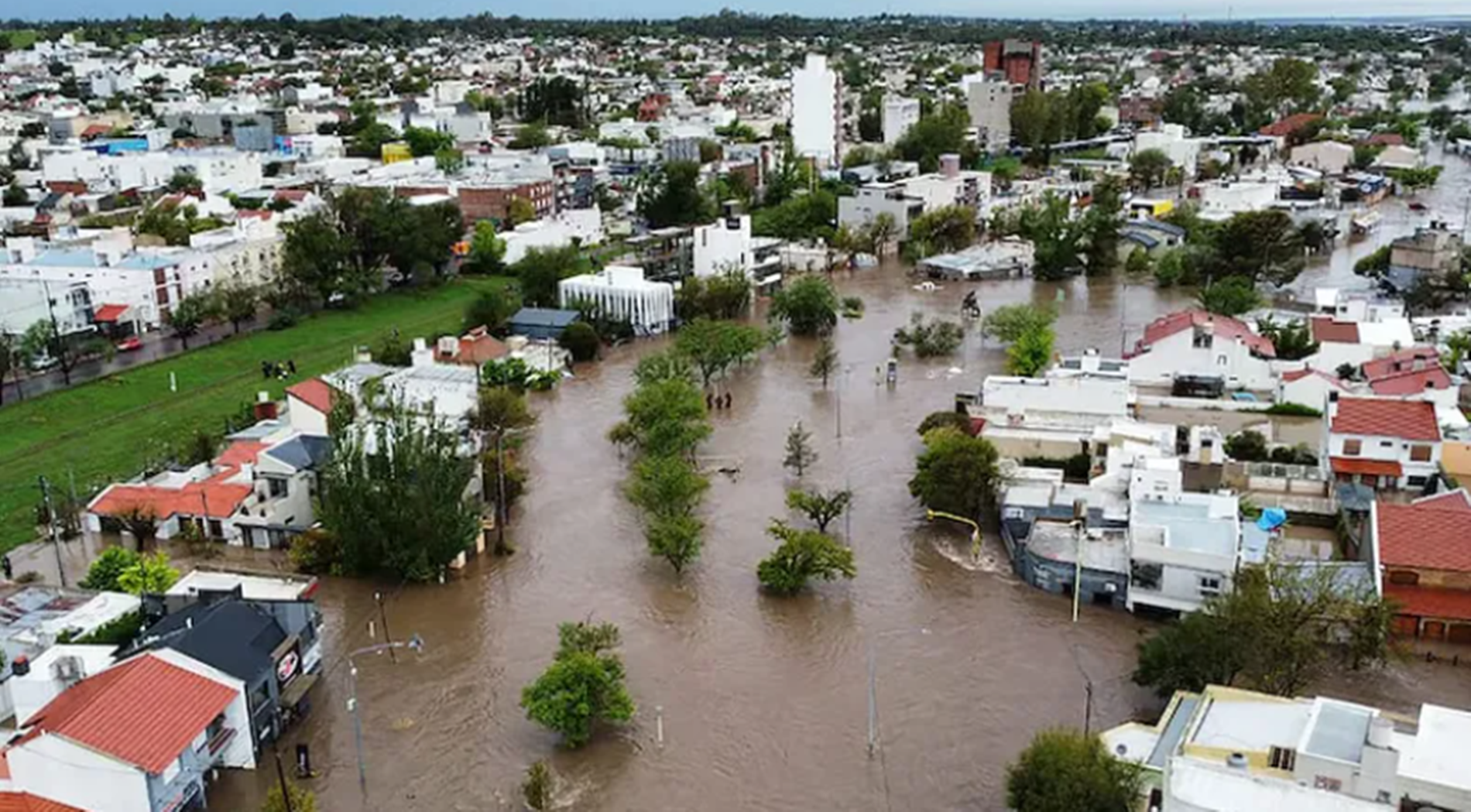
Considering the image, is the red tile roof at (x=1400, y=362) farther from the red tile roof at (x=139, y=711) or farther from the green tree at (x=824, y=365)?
the red tile roof at (x=139, y=711)

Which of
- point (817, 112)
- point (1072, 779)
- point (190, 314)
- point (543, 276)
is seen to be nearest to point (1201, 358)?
point (1072, 779)

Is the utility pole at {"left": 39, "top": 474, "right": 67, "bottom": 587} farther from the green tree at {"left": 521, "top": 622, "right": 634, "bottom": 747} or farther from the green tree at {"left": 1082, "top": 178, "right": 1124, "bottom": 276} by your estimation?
the green tree at {"left": 1082, "top": 178, "right": 1124, "bottom": 276}

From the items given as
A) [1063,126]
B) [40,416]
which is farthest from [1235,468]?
[1063,126]

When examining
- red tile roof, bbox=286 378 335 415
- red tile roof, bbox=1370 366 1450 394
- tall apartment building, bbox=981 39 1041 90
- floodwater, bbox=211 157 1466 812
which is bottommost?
floodwater, bbox=211 157 1466 812

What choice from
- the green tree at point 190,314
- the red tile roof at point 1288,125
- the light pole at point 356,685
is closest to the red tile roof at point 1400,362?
the light pole at point 356,685

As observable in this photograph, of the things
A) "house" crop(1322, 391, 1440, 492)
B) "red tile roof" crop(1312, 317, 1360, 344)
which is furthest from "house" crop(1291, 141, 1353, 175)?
"house" crop(1322, 391, 1440, 492)

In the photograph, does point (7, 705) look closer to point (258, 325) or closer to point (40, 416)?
point (40, 416)

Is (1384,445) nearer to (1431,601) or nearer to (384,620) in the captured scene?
(1431,601)
